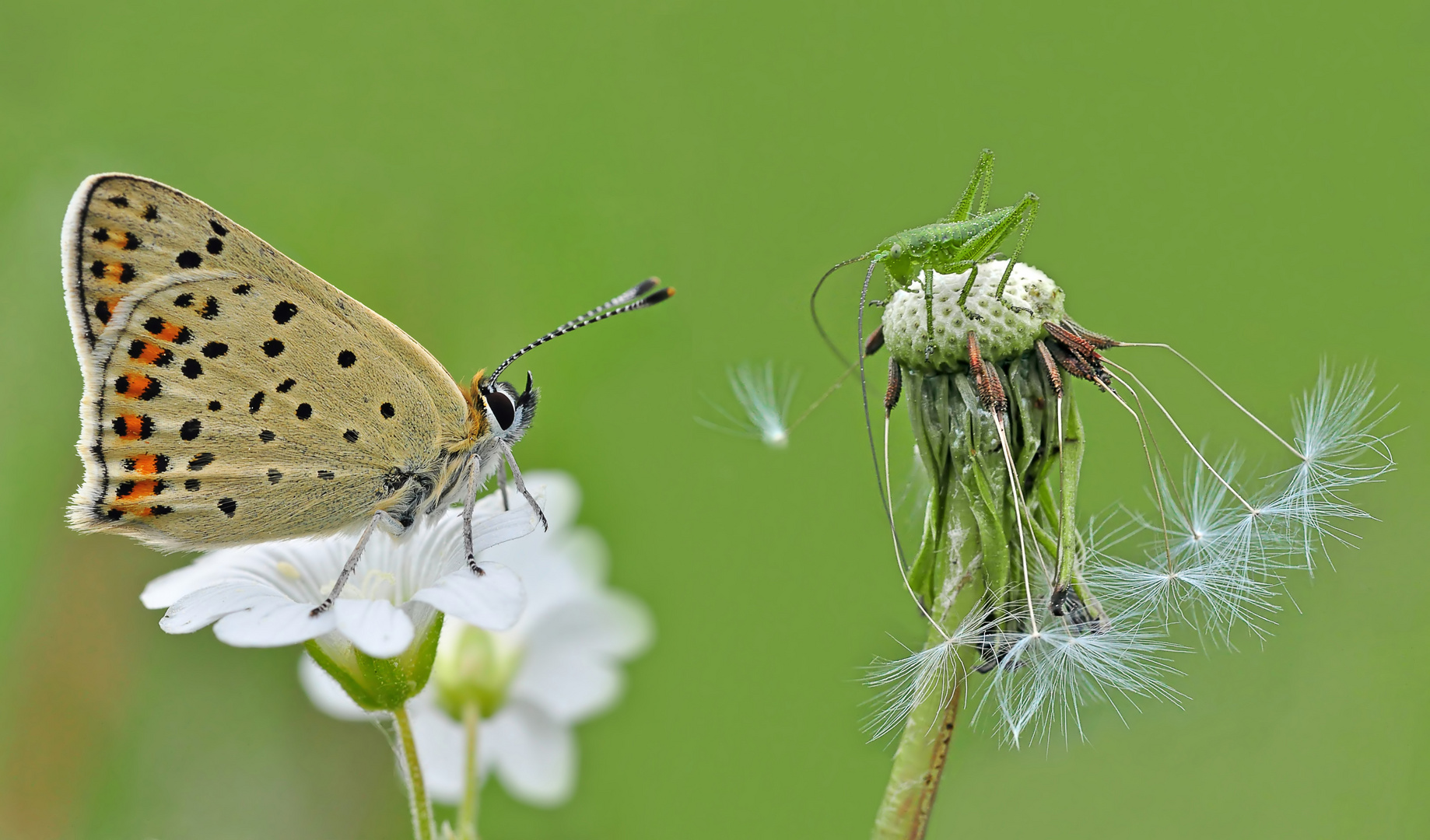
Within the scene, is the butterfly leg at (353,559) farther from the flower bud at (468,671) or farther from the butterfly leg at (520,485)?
the flower bud at (468,671)

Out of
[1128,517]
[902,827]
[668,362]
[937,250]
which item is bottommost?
[902,827]

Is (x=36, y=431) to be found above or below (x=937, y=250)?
below

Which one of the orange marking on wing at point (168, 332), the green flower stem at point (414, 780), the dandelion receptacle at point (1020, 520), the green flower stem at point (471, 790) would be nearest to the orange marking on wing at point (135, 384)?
the orange marking on wing at point (168, 332)

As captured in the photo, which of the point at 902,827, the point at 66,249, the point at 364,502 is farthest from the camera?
the point at 364,502

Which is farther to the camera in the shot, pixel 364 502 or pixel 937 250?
pixel 364 502

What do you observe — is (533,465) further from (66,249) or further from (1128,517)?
(1128,517)

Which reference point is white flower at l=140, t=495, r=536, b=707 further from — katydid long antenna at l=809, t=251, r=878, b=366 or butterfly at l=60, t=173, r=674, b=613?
katydid long antenna at l=809, t=251, r=878, b=366

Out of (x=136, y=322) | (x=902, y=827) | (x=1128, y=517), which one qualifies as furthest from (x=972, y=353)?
(x=136, y=322)
